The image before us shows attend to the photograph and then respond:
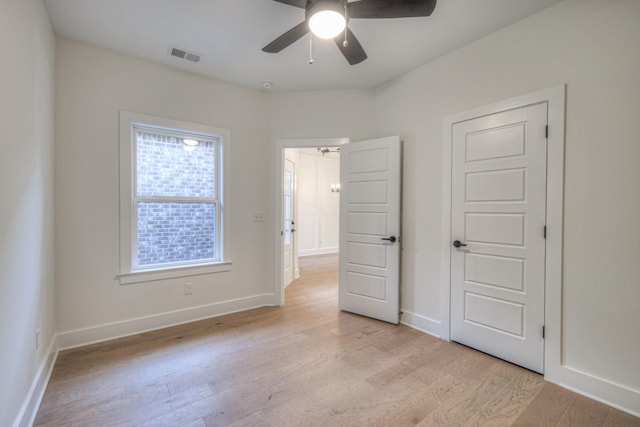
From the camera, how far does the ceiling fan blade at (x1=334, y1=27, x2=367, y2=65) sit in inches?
78.2

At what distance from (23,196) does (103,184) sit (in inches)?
43.0

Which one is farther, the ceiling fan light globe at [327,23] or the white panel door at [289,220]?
the white panel door at [289,220]

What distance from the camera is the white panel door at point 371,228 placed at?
3.18 metres

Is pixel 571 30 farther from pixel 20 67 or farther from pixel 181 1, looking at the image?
pixel 20 67

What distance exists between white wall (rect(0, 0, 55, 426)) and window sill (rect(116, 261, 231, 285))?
604 mm

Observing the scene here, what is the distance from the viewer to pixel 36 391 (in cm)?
183

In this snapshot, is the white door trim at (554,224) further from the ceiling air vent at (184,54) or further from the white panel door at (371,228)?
the ceiling air vent at (184,54)

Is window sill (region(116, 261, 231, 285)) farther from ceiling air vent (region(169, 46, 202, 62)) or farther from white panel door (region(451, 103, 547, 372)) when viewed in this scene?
white panel door (region(451, 103, 547, 372))

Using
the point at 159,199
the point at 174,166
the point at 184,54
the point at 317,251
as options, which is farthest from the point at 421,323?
the point at 317,251

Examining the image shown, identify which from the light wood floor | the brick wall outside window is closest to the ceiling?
the brick wall outside window

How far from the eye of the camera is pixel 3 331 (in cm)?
138

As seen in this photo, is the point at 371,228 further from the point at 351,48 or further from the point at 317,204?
the point at 317,204

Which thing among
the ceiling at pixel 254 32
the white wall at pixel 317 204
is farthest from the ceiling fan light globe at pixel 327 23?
the white wall at pixel 317 204

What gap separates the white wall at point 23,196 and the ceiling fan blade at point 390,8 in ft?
6.00
